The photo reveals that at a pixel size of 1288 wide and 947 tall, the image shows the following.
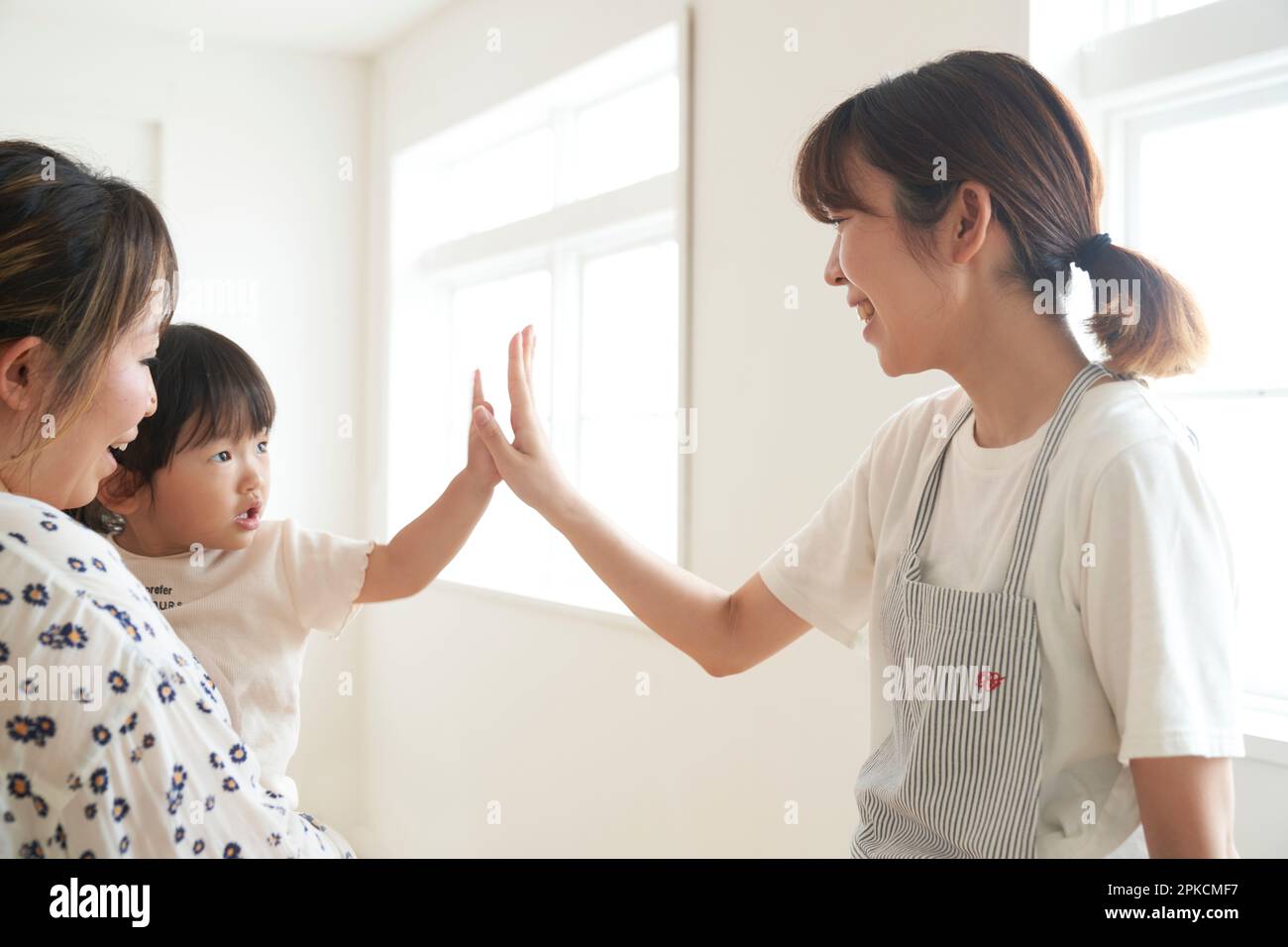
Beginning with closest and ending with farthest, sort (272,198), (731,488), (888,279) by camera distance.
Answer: (888,279), (731,488), (272,198)

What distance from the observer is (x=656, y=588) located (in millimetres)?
1432

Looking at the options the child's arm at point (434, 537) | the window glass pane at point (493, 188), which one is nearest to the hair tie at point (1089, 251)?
the child's arm at point (434, 537)

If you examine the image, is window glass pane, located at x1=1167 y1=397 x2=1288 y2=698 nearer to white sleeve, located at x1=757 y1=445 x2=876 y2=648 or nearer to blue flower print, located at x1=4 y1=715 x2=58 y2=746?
white sleeve, located at x1=757 y1=445 x2=876 y2=648

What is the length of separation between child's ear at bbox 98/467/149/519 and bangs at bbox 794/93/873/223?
100 cm

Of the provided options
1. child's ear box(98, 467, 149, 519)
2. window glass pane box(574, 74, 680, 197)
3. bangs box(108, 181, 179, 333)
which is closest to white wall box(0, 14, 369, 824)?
window glass pane box(574, 74, 680, 197)

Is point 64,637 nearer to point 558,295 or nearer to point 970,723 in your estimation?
point 970,723

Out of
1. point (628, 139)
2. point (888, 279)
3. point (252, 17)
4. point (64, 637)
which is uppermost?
point (252, 17)

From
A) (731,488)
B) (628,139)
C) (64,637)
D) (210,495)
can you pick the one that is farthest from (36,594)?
(628,139)

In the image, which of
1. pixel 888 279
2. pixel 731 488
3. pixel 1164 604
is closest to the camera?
pixel 1164 604

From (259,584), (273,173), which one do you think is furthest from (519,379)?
(273,173)

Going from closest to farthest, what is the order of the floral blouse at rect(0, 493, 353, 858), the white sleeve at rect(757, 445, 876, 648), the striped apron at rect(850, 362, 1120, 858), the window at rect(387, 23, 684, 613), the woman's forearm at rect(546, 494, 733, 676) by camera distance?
the floral blouse at rect(0, 493, 353, 858) → the striped apron at rect(850, 362, 1120, 858) → the white sleeve at rect(757, 445, 876, 648) → the woman's forearm at rect(546, 494, 733, 676) → the window at rect(387, 23, 684, 613)

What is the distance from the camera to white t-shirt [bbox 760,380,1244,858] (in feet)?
2.84

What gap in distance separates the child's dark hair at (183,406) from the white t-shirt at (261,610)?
116 millimetres

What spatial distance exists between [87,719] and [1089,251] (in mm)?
980
